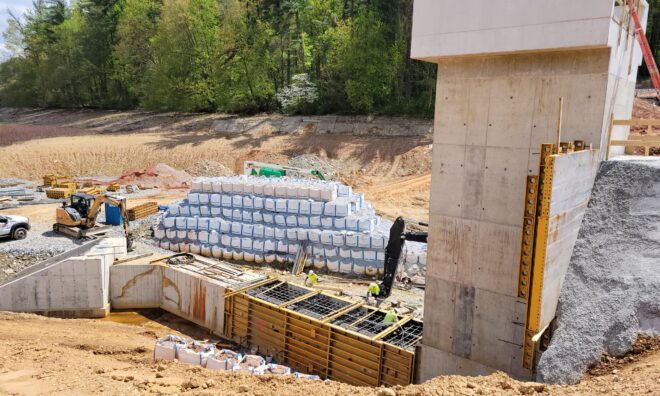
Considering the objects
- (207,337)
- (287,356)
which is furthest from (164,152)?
(287,356)

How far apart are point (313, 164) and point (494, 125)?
78.3 feet

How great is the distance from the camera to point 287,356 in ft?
40.6

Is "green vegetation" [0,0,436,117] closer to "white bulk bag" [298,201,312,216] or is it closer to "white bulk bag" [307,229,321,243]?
"white bulk bag" [298,201,312,216]

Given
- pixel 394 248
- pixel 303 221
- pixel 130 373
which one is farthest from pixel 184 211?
pixel 130 373

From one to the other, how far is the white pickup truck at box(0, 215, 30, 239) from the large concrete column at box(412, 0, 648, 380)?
16.7m

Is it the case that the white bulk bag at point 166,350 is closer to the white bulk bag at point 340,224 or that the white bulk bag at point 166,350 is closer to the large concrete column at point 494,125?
the large concrete column at point 494,125

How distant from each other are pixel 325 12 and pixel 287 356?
41587 millimetres

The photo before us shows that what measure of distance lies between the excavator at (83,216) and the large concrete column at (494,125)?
45.1ft

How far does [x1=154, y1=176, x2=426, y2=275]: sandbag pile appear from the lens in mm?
17672

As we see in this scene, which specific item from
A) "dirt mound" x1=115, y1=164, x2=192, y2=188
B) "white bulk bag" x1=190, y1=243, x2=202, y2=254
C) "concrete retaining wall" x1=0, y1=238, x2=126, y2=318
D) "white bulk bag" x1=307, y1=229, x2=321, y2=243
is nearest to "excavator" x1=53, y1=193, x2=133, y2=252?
"white bulk bag" x1=190, y1=243, x2=202, y2=254

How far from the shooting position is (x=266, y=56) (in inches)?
1796

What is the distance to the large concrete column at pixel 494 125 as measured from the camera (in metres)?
8.30

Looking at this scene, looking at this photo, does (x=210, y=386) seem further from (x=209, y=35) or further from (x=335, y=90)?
(x=209, y=35)

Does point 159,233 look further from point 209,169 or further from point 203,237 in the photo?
point 209,169
